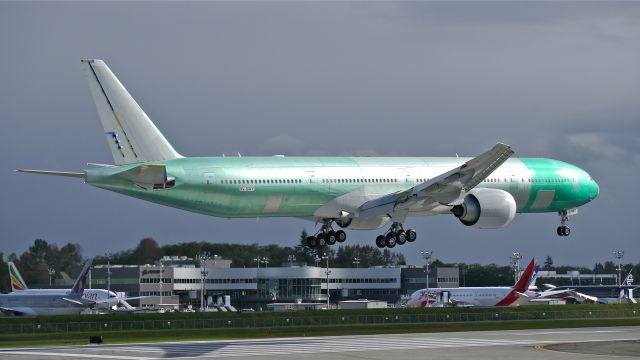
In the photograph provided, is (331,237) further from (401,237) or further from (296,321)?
(296,321)

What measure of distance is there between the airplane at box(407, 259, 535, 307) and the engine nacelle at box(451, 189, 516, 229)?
46.8 m

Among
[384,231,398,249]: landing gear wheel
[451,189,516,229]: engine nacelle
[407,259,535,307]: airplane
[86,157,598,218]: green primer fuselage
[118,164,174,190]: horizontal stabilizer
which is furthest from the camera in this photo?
[407,259,535,307]: airplane

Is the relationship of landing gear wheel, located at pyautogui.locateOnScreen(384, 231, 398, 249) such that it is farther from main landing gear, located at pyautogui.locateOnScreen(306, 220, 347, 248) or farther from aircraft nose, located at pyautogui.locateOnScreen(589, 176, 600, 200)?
aircraft nose, located at pyautogui.locateOnScreen(589, 176, 600, 200)

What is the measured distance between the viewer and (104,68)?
62.3 meters

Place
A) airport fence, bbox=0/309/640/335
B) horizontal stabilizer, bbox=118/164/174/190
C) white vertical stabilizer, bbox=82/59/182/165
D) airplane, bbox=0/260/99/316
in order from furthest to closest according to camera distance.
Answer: airplane, bbox=0/260/99/316
airport fence, bbox=0/309/640/335
white vertical stabilizer, bbox=82/59/182/165
horizontal stabilizer, bbox=118/164/174/190

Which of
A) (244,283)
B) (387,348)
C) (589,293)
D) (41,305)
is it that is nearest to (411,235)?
(387,348)

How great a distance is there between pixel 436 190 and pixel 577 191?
14294mm

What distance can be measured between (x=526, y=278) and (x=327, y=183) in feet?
179

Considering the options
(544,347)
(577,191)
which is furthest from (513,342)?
(577,191)

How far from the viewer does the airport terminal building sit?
5920 inches

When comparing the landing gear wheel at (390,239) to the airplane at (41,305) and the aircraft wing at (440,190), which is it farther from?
the airplane at (41,305)

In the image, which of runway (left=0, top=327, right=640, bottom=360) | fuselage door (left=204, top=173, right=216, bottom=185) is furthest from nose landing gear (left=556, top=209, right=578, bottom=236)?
fuselage door (left=204, top=173, right=216, bottom=185)

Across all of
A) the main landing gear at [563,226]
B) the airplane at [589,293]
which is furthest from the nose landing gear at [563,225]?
the airplane at [589,293]

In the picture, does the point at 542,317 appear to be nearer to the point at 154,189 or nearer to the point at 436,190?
the point at 436,190
